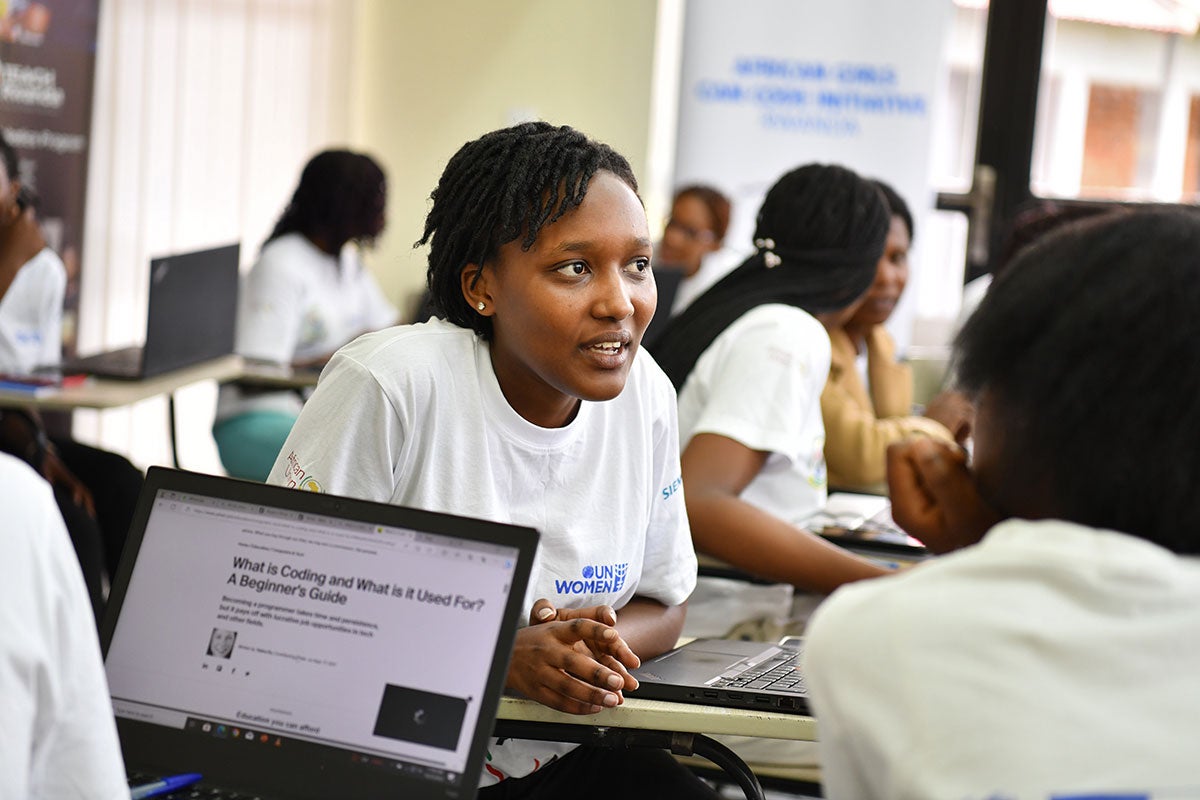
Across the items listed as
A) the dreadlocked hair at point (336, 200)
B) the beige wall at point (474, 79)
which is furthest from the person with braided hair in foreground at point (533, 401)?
the beige wall at point (474, 79)

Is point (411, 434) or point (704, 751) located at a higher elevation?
point (411, 434)

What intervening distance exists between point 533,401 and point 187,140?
13.6 feet

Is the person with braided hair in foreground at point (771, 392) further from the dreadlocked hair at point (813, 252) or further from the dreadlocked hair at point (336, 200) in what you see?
the dreadlocked hair at point (336, 200)

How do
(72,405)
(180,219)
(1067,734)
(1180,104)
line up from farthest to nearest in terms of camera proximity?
(1180,104) → (180,219) → (72,405) → (1067,734)

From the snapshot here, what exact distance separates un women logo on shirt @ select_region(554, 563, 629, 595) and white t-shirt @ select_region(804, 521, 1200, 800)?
80 cm

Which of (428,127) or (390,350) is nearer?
(390,350)

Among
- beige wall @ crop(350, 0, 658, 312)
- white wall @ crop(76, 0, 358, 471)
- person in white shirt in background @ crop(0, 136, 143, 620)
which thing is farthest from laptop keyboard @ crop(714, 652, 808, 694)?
beige wall @ crop(350, 0, 658, 312)

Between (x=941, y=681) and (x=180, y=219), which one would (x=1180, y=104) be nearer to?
(x=180, y=219)

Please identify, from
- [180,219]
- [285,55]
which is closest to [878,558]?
[180,219]

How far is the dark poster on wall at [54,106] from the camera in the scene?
4562 millimetres

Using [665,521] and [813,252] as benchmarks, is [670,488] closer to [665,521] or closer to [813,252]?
[665,521]

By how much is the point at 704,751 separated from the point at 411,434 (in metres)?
0.49

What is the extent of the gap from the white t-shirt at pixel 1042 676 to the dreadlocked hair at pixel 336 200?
3631 mm

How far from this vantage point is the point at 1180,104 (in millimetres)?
6301
